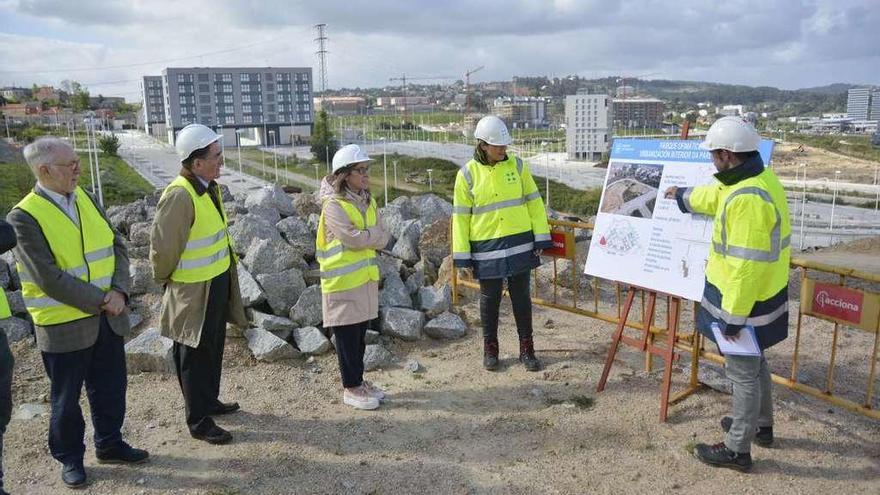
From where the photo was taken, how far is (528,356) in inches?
213

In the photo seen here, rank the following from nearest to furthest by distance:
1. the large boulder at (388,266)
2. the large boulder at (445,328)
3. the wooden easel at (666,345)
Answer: the wooden easel at (666,345), the large boulder at (445,328), the large boulder at (388,266)

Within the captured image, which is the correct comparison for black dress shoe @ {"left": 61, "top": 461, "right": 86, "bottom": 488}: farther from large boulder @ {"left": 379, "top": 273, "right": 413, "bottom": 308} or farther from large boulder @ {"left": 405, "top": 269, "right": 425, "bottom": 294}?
large boulder @ {"left": 405, "top": 269, "right": 425, "bottom": 294}

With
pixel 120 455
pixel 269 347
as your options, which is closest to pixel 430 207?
pixel 269 347

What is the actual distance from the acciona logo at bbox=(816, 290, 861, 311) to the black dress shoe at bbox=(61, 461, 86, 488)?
15.3ft

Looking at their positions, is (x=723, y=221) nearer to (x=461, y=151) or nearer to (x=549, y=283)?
(x=549, y=283)

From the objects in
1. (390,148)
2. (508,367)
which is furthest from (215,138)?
(390,148)

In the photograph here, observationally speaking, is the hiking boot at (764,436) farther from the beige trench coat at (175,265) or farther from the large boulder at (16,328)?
the large boulder at (16,328)

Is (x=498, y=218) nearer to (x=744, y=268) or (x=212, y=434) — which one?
(x=744, y=268)

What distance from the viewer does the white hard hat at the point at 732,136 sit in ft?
11.3

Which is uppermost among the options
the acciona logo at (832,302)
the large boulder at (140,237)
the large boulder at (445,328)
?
the acciona logo at (832,302)

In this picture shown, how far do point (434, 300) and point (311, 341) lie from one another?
4.56ft

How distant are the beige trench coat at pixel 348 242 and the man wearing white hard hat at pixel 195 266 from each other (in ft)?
2.31

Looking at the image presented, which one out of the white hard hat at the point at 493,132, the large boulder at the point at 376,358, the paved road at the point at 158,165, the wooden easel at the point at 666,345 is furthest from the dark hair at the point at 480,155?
the paved road at the point at 158,165

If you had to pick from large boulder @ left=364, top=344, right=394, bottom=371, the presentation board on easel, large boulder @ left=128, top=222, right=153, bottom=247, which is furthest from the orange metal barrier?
large boulder @ left=128, top=222, right=153, bottom=247
